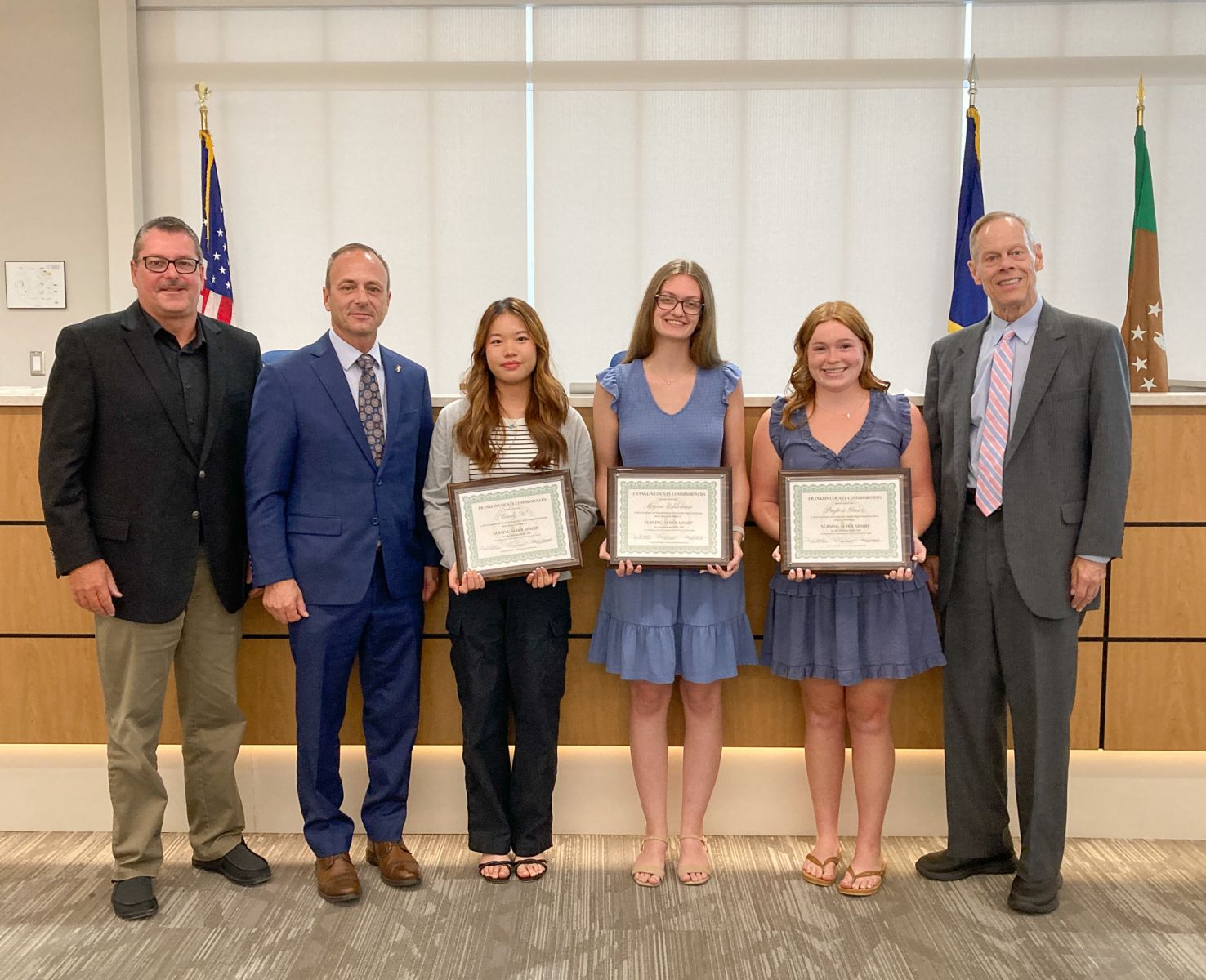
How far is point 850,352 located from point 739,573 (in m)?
0.69

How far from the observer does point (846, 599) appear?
254cm

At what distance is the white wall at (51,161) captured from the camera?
577cm

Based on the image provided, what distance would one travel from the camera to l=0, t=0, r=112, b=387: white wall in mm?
5766

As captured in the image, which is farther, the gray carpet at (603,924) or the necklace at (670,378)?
the necklace at (670,378)

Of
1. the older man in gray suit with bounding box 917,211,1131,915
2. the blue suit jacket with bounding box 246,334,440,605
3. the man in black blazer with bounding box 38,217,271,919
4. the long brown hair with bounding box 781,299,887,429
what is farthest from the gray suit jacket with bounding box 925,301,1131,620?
the man in black blazer with bounding box 38,217,271,919

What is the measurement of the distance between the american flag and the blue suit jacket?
3.53 m

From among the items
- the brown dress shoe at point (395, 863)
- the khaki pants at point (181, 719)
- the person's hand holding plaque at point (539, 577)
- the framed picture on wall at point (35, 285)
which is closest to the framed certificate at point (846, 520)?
the person's hand holding plaque at point (539, 577)

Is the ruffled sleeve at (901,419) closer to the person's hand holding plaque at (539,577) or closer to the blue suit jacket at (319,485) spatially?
the person's hand holding plaque at (539,577)

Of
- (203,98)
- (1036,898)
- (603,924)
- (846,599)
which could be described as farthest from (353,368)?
(203,98)

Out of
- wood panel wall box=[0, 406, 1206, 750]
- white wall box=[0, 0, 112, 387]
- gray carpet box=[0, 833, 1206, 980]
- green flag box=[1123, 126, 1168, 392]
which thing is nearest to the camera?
gray carpet box=[0, 833, 1206, 980]

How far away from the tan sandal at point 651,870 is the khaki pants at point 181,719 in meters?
1.19

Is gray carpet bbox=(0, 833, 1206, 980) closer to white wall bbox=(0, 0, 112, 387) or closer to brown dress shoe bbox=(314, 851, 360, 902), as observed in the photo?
brown dress shoe bbox=(314, 851, 360, 902)

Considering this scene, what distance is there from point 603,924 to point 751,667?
2.98 ft

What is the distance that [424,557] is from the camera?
2.69 metres
